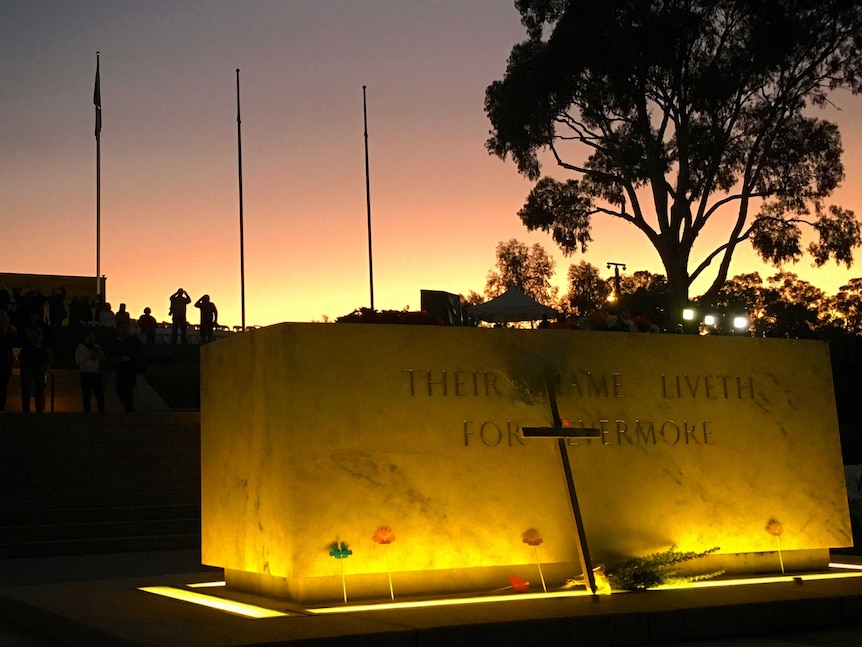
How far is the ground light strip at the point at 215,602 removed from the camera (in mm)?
7044

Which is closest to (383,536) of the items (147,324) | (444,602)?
(444,602)

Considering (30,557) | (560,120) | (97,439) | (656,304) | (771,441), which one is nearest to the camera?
(771,441)

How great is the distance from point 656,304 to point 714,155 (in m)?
33.7

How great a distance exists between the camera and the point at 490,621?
21.3 feet

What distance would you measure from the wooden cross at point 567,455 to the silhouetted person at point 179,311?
21.8 meters

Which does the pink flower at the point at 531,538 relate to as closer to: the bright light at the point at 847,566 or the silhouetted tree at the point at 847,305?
the bright light at the point at 847,566

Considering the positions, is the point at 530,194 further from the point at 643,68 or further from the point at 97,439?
the point at 97,439

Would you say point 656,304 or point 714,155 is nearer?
point 714,155

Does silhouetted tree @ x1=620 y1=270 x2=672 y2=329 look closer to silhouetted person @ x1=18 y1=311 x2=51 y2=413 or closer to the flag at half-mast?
the flag at half-mast

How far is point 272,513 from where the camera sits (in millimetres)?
7703

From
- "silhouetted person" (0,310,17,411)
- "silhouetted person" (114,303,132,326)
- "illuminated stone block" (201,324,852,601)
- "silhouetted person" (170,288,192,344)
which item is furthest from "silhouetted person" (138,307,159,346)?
"illuminated stone block" (201,324,852,601)

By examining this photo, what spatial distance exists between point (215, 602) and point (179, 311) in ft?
73.5

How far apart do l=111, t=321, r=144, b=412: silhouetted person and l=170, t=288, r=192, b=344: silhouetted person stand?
28.6 ft

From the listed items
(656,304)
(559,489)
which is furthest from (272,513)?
(656,304)
